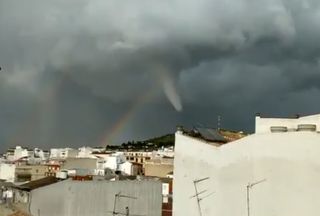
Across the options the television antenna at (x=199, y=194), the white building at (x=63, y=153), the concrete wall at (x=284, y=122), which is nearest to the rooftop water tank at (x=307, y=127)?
the concrete wall at (x=284, y=122)

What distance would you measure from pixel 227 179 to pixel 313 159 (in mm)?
8797

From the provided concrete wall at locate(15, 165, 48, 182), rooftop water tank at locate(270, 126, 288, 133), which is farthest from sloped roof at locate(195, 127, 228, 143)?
concrete wall at locate(15, 165, 48, 182)

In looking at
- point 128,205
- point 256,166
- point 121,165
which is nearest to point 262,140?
point 256,166

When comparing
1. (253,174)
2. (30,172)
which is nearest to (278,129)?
(253,174)

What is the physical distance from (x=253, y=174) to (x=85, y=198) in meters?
16.9

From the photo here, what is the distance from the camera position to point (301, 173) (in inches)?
1407

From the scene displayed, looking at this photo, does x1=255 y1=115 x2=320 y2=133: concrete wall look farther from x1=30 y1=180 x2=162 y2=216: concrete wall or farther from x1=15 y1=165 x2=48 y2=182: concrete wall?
x1=15 y1=165 x2=48 y2=182: concrete wall

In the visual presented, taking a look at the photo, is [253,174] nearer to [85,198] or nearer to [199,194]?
[199,194]

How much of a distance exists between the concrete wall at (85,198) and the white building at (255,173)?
181 inches

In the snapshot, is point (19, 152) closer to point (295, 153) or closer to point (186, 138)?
point (186, 138)

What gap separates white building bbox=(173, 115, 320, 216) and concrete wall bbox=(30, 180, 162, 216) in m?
4.59

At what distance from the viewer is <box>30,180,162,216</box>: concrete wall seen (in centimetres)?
4903

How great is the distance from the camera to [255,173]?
39188 mm

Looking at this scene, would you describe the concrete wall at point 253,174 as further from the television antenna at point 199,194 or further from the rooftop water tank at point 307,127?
the rooftop water tank at point 307,127
